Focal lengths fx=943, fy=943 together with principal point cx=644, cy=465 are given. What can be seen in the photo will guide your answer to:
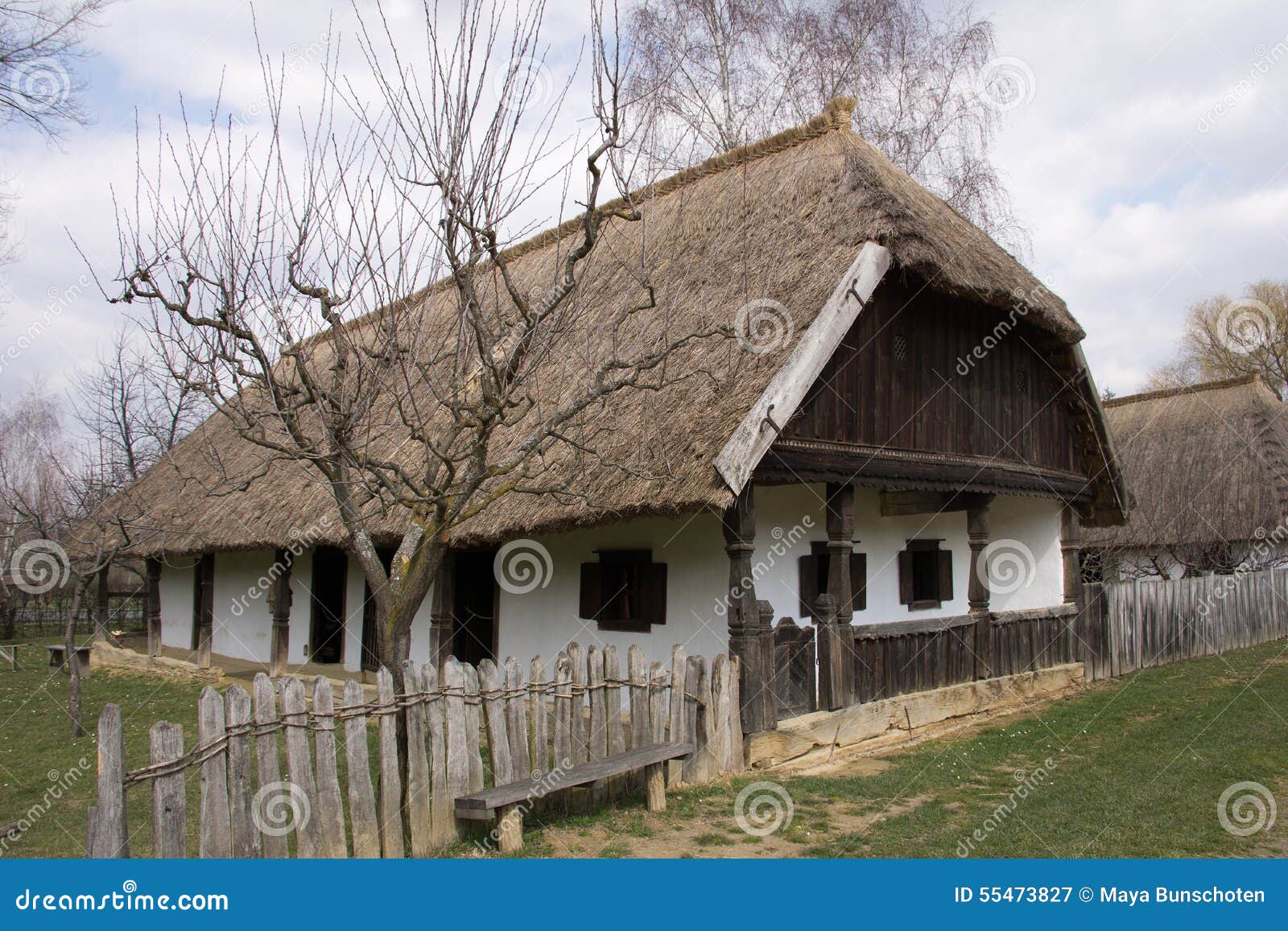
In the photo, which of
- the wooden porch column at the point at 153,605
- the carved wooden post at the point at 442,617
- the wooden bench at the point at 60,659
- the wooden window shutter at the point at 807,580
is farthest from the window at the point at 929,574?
the wooden bench at the point at 60,659

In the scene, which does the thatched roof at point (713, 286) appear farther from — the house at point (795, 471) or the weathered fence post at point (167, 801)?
the weathered fence post at point (167, 801)

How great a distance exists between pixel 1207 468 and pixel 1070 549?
10.3m

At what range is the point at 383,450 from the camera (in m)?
10.8

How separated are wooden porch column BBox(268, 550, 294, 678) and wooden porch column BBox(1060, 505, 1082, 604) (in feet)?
33.2

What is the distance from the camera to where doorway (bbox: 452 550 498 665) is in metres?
10.8

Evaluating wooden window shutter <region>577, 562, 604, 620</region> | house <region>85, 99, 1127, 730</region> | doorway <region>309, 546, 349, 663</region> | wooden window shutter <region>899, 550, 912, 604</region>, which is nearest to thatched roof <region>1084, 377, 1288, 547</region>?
house <region>85, 99, 1127, 730</region>

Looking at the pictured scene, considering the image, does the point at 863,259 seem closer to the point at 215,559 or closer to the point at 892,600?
the point at 892,600

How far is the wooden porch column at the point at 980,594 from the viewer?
32.6 ft

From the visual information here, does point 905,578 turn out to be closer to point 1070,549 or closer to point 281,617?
point 1070,549

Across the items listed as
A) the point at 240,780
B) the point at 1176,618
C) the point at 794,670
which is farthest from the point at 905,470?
the point at 1176,618

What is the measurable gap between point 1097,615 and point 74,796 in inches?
449

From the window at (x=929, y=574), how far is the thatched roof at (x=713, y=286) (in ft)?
9.25

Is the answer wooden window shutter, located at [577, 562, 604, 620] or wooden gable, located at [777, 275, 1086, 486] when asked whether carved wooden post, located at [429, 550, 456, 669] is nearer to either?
wooden window shutter, located at [577, 562, 604, 620]

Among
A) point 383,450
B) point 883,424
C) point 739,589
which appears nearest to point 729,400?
point 739,589
